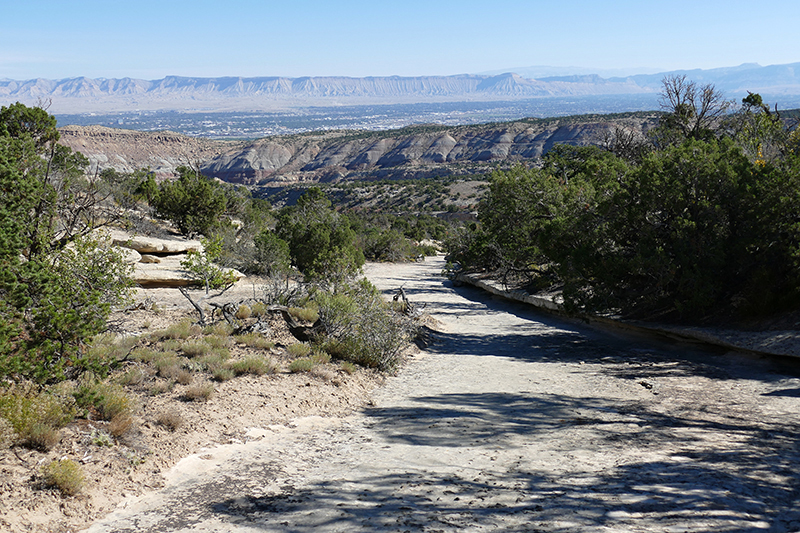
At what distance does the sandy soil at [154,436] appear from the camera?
4.70 metres

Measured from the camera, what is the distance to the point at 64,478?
4883 mm

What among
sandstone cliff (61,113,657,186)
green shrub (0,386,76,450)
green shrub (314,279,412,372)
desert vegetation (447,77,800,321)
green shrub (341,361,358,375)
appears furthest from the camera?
sandstone cliff (61,113,657,186)

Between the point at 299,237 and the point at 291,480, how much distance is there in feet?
58.5

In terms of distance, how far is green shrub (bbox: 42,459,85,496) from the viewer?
4863mm

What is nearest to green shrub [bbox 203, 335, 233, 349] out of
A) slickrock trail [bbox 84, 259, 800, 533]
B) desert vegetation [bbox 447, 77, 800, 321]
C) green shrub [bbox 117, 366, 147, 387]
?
green shrub [bbox 117, 366, 147, 387]

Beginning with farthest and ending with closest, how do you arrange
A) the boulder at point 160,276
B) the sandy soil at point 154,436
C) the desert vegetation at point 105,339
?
the boulder at point 160,276 → the desert vegetation at point 105,339 → the sandy soil at point 154,436

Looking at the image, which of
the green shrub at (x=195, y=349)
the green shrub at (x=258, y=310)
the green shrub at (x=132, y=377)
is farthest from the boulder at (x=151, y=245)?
the green shrub at (x=132, y=377)

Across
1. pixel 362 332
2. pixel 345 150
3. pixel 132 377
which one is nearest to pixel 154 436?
pixel 132 377

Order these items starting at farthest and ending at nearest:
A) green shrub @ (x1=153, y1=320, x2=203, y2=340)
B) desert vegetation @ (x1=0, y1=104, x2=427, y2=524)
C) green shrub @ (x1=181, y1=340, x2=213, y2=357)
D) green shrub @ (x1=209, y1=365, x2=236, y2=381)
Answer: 1. green shrub @ (x1=153, y1=320, x2=203, y2=340)
2. green shrub @ (x1=181, y1=340, x2=213, y2=357)
3. green shrub @ (x1=209, y1=365, x2=236, y2=381)
4. desert vegetation @ (x1=0, y1=104, x2=427, y2=524)

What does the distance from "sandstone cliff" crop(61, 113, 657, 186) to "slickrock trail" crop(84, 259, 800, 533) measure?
291 feet

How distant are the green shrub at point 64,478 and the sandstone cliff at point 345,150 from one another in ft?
306

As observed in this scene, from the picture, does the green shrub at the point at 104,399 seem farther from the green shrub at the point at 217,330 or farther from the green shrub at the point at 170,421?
the green shrub at the point at 217,330

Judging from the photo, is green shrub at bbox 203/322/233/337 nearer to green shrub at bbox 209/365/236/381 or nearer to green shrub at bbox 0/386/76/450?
green shrub at bbox 209/365/236/381

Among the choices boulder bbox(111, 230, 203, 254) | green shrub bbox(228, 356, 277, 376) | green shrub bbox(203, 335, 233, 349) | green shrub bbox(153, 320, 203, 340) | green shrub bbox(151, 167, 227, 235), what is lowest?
green shrub bbox(228, 356, 277, 376)
